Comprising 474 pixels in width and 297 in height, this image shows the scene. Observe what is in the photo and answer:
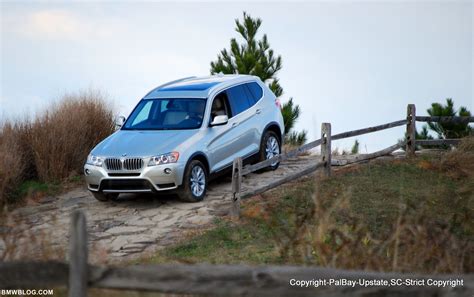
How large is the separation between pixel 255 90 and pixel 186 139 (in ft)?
9.72

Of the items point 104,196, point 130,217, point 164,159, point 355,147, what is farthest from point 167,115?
point 355,147

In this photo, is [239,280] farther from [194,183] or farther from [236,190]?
[194,183]

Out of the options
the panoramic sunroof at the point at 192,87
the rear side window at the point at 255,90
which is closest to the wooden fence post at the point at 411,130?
the rear side window at the point at 255,90

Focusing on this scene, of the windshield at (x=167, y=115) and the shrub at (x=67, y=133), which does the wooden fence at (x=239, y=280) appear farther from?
the shrub at (x=67, y=133)

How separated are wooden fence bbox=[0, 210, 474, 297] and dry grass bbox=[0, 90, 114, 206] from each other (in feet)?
33.8

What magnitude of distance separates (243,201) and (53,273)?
8.04m

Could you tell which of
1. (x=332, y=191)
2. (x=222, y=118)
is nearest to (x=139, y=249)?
(x=222, y=118)

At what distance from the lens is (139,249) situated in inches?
476

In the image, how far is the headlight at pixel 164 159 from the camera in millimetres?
13875

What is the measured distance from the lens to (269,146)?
16.7 meters

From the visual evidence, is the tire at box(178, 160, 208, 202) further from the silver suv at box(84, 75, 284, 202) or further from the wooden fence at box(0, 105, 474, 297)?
the wooden fence at box(0, 105, 474, 297)

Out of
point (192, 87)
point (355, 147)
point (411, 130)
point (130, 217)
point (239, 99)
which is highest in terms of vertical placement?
point (192, 87)

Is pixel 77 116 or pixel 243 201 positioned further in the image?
pixel 77 116

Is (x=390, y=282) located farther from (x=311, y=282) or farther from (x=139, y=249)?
(x=139, y=249)
